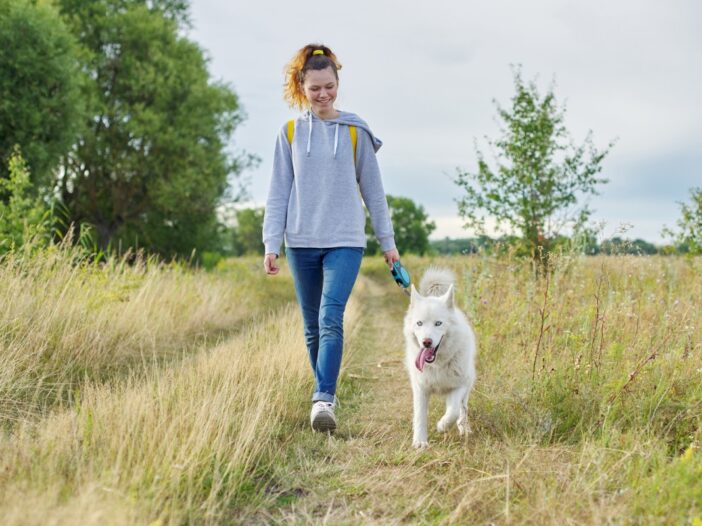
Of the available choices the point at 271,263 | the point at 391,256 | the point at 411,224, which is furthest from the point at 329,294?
the point at 411,224

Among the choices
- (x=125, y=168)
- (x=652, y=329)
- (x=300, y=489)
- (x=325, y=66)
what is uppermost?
(x=125, y=168)

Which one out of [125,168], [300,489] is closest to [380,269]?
[125,168]

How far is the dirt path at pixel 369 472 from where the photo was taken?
2.79 meters

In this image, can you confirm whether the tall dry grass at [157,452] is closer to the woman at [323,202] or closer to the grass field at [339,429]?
the grass field at [339,429]

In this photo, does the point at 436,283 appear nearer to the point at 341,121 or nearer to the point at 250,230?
the point at 341,121

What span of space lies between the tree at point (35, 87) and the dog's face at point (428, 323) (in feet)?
46.1

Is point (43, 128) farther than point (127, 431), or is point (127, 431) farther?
point (43, 128)

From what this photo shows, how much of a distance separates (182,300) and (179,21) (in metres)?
20.9

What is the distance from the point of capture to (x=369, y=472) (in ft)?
10.9

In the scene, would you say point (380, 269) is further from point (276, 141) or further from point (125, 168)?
point (276, 141)

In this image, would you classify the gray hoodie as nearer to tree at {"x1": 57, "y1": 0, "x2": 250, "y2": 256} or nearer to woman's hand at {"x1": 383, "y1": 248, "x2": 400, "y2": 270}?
woman's hand at {"x1": 383, "y1": 248, "x2": 400, "y2": 270}

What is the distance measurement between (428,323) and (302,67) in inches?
76.4

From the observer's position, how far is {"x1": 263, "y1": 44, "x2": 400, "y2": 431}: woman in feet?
13.4

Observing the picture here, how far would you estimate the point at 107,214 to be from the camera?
76.6ft
